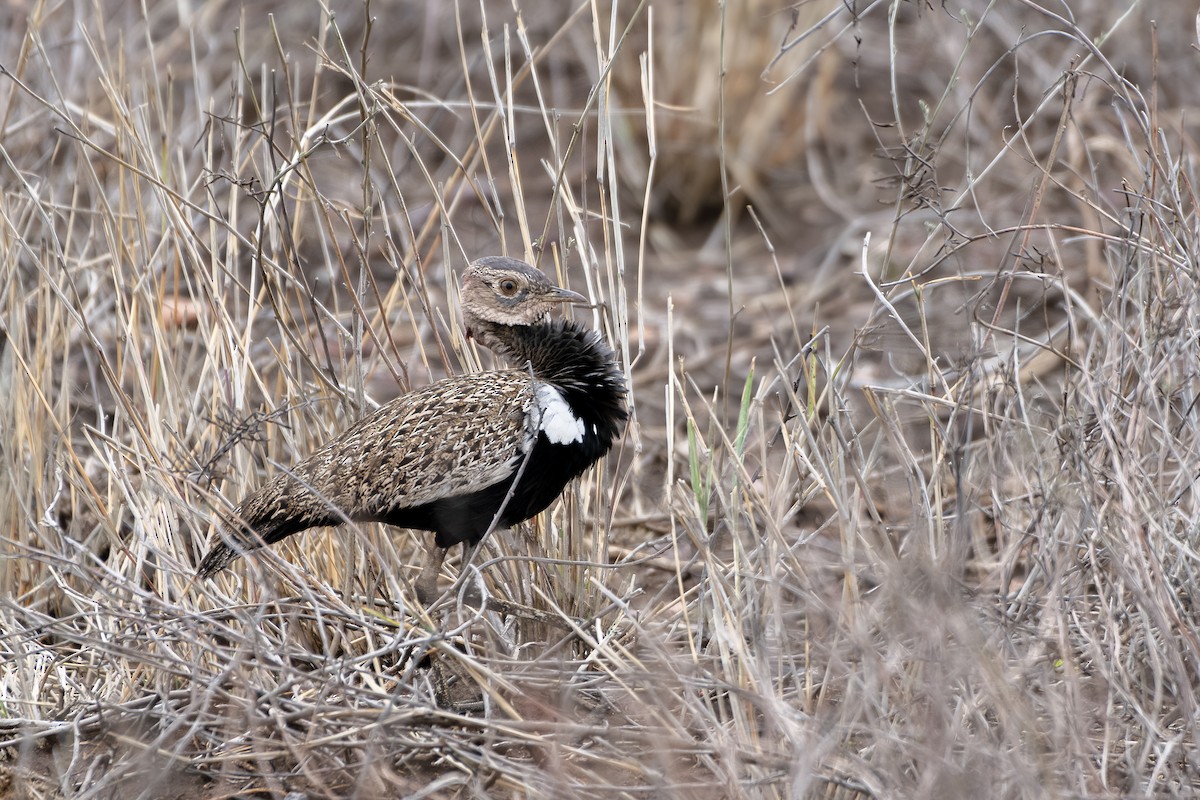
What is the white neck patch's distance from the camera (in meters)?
3.65

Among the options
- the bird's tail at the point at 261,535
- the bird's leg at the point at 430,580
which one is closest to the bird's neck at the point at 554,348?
the bird's leg at the point at 430,580

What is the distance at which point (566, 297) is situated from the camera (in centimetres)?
389

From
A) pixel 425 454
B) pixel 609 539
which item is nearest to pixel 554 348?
pixel 425 454

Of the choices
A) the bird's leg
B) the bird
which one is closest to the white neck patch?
the bird

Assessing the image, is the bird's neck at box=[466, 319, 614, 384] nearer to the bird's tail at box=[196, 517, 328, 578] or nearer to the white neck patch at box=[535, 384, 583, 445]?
the white neck patch at box=[535, 384, 583, 445]

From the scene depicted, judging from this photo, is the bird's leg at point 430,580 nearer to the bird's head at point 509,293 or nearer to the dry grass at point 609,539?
the dry grass at point 609,539

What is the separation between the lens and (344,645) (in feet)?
11.3

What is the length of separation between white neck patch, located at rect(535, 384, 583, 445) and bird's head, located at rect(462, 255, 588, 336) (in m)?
0.30

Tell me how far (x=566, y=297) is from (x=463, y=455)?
554mm

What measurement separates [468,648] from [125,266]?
7.99 ft

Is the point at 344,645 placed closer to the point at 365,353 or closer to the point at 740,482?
the point at 740,482

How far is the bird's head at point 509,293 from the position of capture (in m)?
Result: 3.89

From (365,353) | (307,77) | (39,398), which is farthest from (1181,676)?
(307,77)

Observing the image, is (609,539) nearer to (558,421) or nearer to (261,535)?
(558,421)
